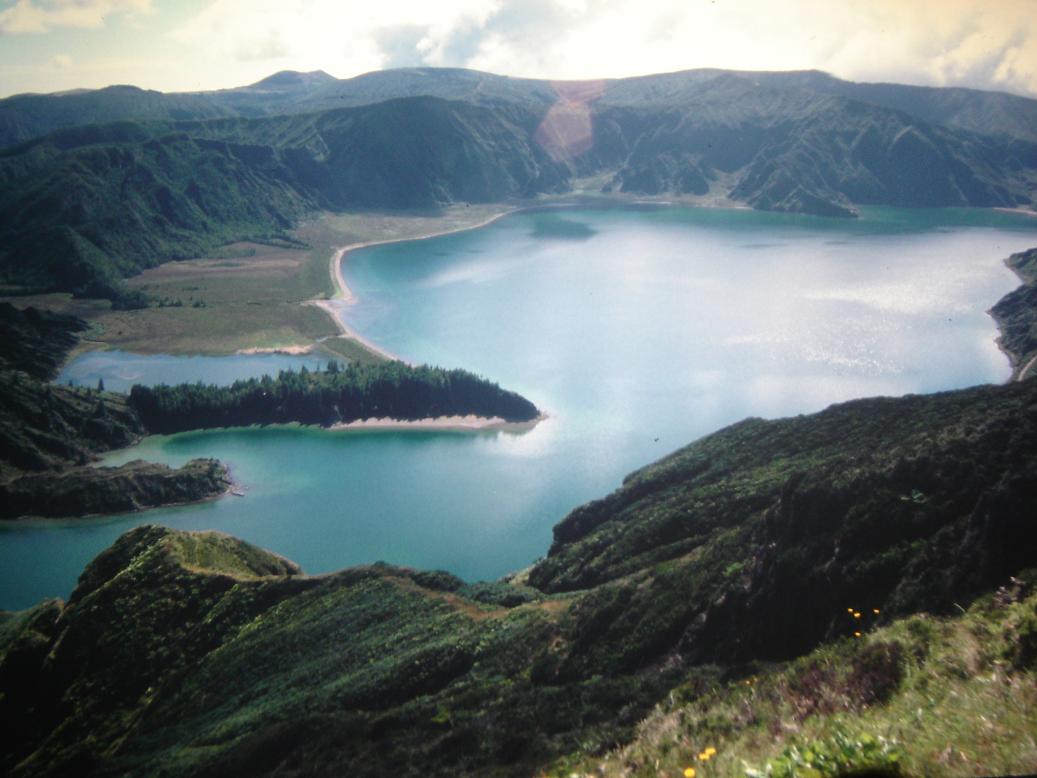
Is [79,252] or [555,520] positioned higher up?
[79,252]

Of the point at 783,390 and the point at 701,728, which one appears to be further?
the point at 783,390

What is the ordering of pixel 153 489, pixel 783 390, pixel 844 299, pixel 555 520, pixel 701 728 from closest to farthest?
1. pixel 701 728
2. pixel 555 520
3. pixel 153 489
4. pixel 783 390
5. pixel 844 299

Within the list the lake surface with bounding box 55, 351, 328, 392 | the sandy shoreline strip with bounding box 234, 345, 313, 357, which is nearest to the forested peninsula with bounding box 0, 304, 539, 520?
the lake surface with bounding box 55, 351, 328, 392

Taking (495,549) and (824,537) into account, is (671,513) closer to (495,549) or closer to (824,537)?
(824,537)

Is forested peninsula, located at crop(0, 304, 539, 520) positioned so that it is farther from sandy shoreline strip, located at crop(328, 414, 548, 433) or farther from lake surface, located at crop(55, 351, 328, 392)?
lake surface, located at crop(55, 351, 328, 392)

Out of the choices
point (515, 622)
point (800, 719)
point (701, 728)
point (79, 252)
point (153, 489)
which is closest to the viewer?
point (800, 719)

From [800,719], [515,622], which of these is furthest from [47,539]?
[800,719]

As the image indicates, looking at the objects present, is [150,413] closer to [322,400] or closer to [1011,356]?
[322,400]
